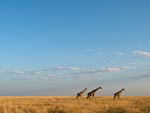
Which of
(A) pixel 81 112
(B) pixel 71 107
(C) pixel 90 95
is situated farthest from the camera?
(C) pixel 90 95

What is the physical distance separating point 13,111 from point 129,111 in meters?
8.07

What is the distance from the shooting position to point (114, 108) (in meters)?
26.7

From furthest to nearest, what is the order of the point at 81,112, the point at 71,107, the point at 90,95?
1. the point at 90,95
2. the point at 71,107
3. the point at 81,112

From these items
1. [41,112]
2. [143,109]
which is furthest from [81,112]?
[143,109]

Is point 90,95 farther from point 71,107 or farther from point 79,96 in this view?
point 71,107

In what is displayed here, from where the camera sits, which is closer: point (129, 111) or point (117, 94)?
point (129, 111)

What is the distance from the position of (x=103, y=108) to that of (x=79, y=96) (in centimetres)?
1748

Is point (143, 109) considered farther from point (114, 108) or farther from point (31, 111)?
point (31, 111)

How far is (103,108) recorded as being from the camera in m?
27.7

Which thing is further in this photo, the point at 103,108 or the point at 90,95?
the point at 90,95

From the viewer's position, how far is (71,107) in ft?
89.7

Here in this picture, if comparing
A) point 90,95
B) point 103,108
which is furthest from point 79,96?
point 103,108

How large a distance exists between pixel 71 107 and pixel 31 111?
9.43 ft

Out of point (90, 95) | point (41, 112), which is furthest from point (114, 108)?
point (90, 95)
